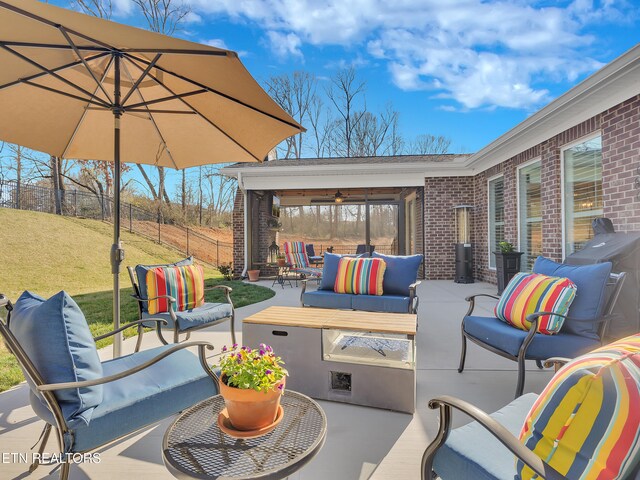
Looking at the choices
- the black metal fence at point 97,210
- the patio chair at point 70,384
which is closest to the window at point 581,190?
the patio chair at point 70,384

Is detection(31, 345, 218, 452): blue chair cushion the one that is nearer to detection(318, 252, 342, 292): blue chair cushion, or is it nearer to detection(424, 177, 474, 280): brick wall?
detection(318, 252, 342, 292): blue chair cushion

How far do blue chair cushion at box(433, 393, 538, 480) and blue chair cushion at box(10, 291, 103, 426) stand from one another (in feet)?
4.77

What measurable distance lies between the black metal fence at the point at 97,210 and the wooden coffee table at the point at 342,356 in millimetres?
11161

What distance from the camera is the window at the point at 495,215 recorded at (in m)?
7.67

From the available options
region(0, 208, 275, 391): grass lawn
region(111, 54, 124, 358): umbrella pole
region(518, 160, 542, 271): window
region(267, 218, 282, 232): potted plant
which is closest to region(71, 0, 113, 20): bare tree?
region(0, 208, 275, 391): grass lawn

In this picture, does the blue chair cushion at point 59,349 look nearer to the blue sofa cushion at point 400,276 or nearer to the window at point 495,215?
the blue sofa cushion at point 400,276

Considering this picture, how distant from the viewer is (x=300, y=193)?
10.9 metres

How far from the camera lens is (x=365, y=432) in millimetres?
2047

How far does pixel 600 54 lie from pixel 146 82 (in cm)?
943

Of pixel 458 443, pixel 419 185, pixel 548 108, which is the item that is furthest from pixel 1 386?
pixel 419 185

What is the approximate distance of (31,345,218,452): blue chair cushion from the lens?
1.44 metres

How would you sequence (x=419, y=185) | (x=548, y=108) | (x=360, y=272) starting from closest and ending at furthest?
1. (x=360, y=272)
2. (x=548, y=108)
3. (x=419, y=185)

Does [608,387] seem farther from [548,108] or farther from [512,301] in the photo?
[548,108]

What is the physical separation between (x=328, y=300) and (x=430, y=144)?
17.4 metres
